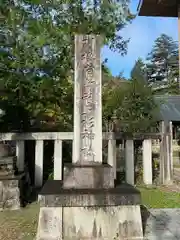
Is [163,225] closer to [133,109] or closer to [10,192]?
[10,192]

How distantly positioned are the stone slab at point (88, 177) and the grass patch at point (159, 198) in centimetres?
240

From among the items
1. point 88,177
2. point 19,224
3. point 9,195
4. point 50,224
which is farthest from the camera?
point 9,195

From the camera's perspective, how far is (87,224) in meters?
4.17

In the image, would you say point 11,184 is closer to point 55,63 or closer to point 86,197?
point 86,197

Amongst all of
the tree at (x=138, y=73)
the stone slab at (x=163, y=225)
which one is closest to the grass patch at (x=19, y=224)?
the stone slab at (x=163, y=225)

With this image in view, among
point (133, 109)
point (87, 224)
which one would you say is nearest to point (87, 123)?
point (87, 224)

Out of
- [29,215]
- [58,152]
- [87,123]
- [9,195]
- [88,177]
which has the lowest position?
[29,215]

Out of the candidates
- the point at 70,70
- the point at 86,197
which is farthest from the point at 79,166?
the point at 70,70

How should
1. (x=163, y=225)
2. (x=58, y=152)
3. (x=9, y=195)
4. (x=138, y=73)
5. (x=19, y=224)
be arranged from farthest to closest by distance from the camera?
(x=138, y=73) < (x=58, y=152) < (x=9, y=195) < (x=19, y=224) < (x=163, y=225)

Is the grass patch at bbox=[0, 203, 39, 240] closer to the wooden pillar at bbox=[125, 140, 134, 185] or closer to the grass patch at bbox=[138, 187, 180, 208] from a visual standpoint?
the grass patch at bbox=[138, 187, 180, 208]

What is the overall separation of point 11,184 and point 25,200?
82 cm

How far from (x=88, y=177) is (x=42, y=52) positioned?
23.6ft

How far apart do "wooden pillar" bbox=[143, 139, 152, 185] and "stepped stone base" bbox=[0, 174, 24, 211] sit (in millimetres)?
4362

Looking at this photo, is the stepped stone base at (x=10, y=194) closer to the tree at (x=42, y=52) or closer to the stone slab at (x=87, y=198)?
the stone slab at (x=87, y=198)
